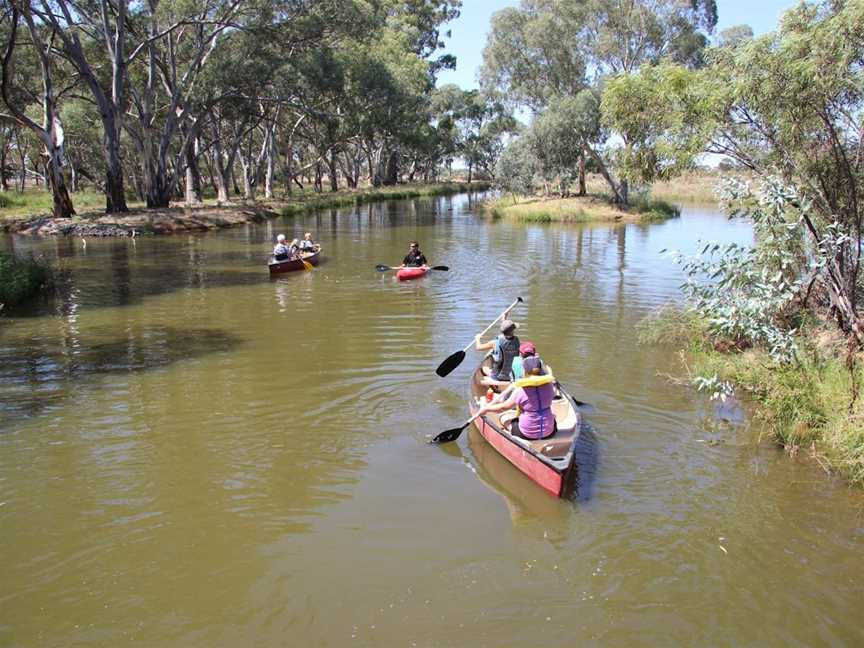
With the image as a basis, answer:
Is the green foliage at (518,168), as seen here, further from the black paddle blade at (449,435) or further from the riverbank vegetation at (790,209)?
the black paddle blade at (449,435)

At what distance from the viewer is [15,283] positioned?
16750mm

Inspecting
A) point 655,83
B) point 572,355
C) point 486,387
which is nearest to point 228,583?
point 486,387

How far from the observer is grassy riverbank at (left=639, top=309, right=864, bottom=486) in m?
8.10

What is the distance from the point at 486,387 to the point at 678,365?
4.32 m

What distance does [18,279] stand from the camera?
1702 centimetres

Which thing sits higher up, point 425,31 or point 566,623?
point 425,31

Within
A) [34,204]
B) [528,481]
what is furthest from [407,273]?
[34,204]

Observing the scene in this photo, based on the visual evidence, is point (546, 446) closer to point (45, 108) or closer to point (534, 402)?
point (534, 402)

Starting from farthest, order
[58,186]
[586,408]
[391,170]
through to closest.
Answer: [391,170]
[58,186]
[586,408]

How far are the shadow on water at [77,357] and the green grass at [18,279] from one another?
334 cm

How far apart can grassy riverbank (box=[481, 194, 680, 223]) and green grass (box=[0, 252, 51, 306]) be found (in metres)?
27.7

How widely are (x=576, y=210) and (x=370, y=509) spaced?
119 feet

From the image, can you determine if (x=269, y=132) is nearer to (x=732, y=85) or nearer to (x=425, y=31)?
(x=425, y=31)

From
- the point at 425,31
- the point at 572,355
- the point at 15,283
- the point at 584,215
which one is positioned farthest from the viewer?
the point at 425,31
